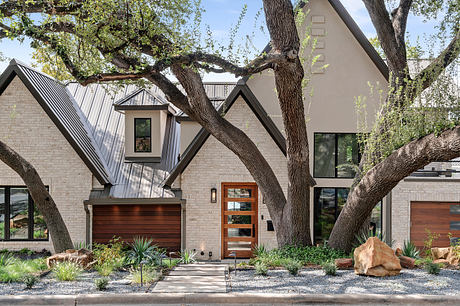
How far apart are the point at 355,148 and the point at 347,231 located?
5601 millimetres

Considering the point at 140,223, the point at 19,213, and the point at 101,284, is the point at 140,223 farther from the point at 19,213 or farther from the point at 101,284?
the point at 101,284

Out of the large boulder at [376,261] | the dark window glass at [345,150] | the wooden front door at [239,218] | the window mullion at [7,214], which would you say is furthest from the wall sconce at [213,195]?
the window mullion at [7,214]

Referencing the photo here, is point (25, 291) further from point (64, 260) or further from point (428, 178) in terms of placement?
point (428, 178)

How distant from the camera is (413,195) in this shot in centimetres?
1516

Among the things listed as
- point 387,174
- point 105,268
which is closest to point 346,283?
point 387,174

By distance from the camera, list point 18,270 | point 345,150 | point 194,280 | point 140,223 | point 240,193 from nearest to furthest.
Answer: point 194,280 < point 18,270 < point 140,223 < point 240,193 < point 345,150

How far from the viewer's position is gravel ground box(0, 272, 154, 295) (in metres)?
7.67

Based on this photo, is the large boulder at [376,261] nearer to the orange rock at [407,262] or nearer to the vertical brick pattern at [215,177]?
the orange rock at [407,262]

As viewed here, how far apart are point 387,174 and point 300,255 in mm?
2609

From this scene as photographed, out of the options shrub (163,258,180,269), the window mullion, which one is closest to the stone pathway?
shrub (163,258,180,269)

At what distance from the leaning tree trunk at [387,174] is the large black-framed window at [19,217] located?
9.30 metres

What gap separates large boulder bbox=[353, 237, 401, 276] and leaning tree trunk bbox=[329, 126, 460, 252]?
1.20m

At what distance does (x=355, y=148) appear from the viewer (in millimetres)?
15297

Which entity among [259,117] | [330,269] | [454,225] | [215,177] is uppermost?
[259,117]
